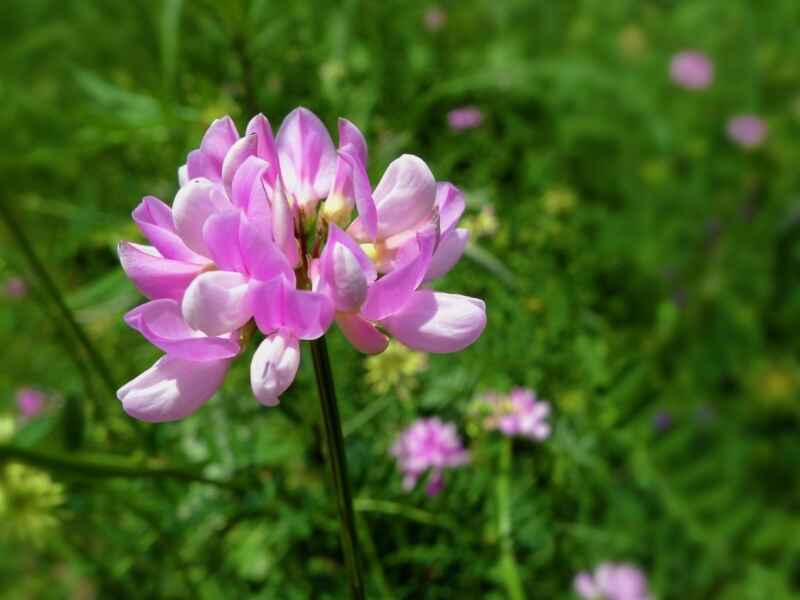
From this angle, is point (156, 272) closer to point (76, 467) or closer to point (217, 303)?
point (217, 303)

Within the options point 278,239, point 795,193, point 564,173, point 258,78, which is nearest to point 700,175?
point 795,193

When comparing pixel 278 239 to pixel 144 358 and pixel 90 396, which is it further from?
pixel 144 358

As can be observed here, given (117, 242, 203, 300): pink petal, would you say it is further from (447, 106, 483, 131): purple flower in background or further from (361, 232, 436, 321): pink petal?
(447, 106, 483, 131): purple flower in background

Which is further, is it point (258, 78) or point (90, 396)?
point (258, 78)

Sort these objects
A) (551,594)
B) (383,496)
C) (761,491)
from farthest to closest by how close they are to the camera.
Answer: (761,491) < (551,594) < (383,496)

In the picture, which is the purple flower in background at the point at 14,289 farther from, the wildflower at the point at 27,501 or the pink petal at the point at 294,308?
the pink petal at the point at 294,308

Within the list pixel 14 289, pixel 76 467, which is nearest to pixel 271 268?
pixel 76 467
